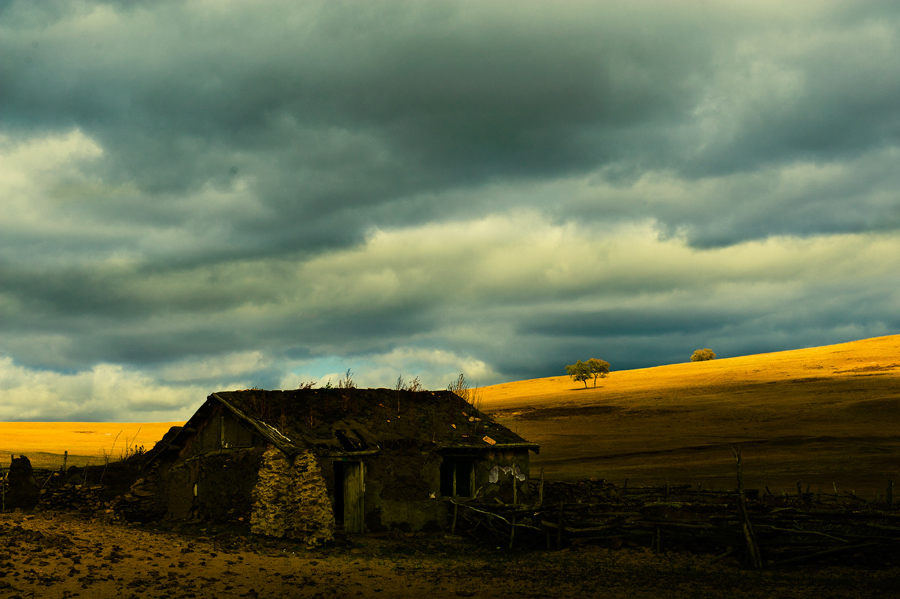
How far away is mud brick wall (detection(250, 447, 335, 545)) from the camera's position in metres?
17.9

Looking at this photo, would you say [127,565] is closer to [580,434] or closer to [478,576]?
[478,576]

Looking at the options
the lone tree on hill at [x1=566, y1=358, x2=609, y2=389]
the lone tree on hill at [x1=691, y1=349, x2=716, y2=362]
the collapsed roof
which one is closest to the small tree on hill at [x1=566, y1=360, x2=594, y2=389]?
the lone tree on hill at [x1=566, y1=358, x2=609, y2=389]

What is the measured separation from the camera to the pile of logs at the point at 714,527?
1428 cm

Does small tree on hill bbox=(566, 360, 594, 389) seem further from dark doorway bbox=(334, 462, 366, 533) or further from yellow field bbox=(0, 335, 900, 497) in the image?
dark doorway bbox=(334, 462, 366, 533)

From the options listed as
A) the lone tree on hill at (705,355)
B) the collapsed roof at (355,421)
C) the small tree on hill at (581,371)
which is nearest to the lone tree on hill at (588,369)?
the small tree on hill at (581,371)

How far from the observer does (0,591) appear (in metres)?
11.5

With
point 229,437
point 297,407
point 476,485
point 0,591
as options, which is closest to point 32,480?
point 229,437

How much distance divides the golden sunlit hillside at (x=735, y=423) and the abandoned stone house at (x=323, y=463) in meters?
11.6

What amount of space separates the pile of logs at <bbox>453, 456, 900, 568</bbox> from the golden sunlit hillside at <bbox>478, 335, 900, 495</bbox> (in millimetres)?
9660

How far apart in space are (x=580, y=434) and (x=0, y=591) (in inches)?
1573

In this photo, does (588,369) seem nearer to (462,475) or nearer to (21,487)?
(462,475)

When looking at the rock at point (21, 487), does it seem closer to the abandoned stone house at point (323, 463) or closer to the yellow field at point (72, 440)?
the abandoned stone house at point (323, 463)

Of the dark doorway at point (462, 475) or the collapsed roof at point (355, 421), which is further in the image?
the dark doorway at point (462, 475)

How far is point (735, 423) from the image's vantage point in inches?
1834
